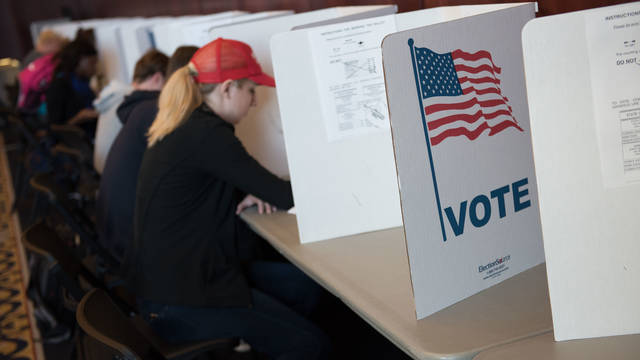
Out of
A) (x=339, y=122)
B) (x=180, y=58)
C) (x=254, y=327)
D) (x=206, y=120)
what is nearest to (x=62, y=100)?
(x=180, y=58)

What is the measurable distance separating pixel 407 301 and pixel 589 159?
0.50 m

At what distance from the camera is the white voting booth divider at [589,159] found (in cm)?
104

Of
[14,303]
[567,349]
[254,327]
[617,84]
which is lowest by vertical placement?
[14,303]

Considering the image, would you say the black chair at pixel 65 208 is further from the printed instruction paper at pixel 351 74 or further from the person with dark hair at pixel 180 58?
the printed instruction paper at pixel 351 74

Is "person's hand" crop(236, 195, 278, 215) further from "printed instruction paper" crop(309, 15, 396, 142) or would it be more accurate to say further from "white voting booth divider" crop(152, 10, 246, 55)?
"white voting booth divider" crop(152, 10, 246, 55)

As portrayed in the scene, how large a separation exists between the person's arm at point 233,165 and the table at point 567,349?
101 cm

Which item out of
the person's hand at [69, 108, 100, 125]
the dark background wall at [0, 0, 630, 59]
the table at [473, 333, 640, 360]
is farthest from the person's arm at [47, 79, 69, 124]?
the table at [473, 333, 640, 360]

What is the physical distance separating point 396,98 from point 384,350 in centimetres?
153

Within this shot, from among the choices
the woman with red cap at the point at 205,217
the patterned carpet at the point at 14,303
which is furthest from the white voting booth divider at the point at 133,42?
the woman with red cap at the point at 205,217

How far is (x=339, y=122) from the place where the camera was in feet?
5.93

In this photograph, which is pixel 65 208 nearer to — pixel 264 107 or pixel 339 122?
pixel 264 107

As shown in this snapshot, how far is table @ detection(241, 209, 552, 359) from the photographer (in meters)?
1.23

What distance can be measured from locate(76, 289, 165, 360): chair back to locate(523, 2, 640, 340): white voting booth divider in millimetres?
765

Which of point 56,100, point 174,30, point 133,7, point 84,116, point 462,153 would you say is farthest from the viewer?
point 133,7
